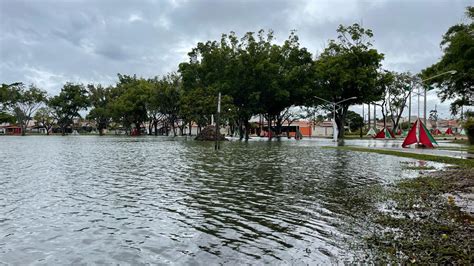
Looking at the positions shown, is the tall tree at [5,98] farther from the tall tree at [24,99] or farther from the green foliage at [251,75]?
the green foliage at [251,75]

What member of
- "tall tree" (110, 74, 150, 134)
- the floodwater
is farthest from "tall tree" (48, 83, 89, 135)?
the floodwater

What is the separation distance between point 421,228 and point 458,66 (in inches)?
1560

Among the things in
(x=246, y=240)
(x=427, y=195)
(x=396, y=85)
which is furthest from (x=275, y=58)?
(x=246, y=240)

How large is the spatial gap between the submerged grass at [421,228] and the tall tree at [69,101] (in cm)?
12023

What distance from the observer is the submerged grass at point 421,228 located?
262 inches

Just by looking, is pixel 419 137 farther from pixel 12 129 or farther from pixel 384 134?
pixel 12 129

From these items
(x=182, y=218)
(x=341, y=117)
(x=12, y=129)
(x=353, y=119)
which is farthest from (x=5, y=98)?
(x=182, y=218)

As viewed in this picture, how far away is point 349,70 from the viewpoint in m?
70.0

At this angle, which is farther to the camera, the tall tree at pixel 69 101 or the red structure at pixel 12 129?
the red structure at pixel 12 129

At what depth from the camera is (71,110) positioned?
123625 mm

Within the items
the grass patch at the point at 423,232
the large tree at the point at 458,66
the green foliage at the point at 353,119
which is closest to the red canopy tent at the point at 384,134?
the large tree at the point at 458,66

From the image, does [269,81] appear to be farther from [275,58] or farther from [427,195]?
[427,195]

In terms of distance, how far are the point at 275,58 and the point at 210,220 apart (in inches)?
2593

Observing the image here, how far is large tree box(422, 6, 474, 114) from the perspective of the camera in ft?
134
